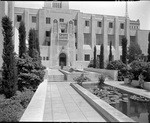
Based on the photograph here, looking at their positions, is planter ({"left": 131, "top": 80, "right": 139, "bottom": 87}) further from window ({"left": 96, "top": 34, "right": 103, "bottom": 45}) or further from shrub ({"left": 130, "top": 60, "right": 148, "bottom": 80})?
window ({"left": 96, "top": 34, "right": 103, "bottom": 45})

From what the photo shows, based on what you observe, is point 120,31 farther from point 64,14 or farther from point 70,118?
point 70,118

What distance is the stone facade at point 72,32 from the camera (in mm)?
36000

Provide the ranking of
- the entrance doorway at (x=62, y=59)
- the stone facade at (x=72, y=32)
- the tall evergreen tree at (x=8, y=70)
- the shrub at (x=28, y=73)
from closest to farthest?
the tall evergreen tree at (x=8, y=70)
the shrub at (x=28, y=73)
the stone facade at (x=72, y=32)
the entrance doorway at (x=62, y=59)

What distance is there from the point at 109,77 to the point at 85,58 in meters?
21.8

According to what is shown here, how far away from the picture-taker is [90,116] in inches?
214

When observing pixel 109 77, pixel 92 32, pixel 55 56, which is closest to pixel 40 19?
pixel 55 56

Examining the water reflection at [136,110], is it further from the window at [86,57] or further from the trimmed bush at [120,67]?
the window at [86,57]

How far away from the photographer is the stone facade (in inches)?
1417

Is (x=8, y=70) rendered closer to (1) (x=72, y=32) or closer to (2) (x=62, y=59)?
(2) (x=62, y=59)

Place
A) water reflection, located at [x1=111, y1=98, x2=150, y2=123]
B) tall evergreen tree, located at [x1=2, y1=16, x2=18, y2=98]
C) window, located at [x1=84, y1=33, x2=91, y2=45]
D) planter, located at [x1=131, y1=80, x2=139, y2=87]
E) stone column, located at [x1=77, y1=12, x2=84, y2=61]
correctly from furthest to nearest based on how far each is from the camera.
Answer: window, located at [x1=84, y1=33, x2=91, y2=45], stone column, located at [x1=77, y1=12, x2=84, y2=61], planter, located at [x1=131, y1=80, x2=139, y2=87], tall evergreen tree, located at [x1=2, y1=16, x2=18, y2=98], water reflection, located at [x1=111, y1=98, x2=150, y2=123]

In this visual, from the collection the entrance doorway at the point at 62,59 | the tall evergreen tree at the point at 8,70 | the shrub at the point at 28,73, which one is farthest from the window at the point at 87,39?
the tall evergreen tree at the point at 8,70

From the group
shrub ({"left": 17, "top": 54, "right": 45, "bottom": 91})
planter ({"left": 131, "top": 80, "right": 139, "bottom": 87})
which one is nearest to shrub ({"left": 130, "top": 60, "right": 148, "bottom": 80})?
planter ({"left": 131, "top": 80, "right": 139, "bottom": 87})

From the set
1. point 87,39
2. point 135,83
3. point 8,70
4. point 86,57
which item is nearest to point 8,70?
point 8,70

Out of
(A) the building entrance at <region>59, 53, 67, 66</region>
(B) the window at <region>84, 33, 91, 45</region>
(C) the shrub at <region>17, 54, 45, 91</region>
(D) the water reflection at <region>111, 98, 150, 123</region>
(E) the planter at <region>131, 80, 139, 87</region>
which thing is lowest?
(D) the water reflection at <region>111, 98, 150, 123</region>
